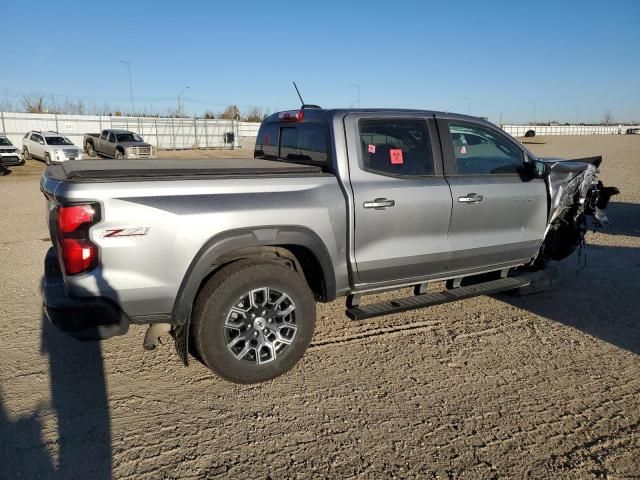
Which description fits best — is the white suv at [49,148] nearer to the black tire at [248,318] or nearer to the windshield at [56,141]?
the windshield at [56,141]

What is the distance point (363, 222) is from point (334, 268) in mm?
418

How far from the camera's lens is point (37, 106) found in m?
54.8

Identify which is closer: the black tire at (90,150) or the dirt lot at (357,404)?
the dirt lot at (357,404)

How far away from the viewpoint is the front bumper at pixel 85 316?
2.85 metres

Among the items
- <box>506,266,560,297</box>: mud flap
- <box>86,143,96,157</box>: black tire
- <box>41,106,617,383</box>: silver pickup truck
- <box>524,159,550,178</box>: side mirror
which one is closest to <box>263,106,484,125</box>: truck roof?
<box>41,106,617,383</box>: silver pickup truck

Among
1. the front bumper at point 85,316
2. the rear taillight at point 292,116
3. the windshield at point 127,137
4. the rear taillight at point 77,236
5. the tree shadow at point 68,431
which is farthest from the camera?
the windshield at point 127,137

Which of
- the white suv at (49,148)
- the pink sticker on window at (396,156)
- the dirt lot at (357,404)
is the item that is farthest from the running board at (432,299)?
the white suv at (49,148)

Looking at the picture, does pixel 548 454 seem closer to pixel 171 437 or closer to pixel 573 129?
pixel 171 437

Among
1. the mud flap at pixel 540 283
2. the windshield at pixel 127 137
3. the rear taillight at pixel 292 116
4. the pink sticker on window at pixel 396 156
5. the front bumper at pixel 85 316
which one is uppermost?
the windshield at pixel 127 137

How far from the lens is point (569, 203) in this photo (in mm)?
5320

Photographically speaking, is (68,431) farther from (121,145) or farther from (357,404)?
(121,145)

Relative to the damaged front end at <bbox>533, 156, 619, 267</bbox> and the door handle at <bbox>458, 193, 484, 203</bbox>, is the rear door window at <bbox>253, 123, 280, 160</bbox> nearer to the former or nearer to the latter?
the door handle at <bbox>458, 193, 484, 203</bbox>

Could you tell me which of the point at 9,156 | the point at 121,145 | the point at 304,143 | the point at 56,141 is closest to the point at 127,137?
the point at 121,145

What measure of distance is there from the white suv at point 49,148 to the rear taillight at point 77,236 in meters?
23.1
